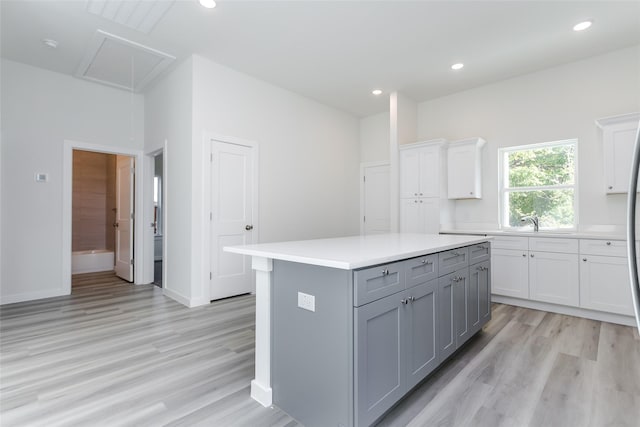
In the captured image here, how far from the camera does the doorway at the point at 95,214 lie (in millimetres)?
5723

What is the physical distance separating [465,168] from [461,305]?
2.61m

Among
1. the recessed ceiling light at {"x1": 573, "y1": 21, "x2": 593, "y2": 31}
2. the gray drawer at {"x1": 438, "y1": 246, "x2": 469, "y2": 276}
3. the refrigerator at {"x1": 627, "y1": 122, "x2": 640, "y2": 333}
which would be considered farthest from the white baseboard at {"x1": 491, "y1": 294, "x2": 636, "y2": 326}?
the refrigerator at {"x1": 627, "y1": 122, "x2": 640, "y2": 333}

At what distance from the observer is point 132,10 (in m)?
2.85

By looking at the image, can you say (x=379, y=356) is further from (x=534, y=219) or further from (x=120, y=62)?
(x=120, y=62)

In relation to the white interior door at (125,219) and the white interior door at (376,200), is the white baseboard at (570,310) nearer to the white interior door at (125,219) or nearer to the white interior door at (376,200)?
the white interior door at (376,200)

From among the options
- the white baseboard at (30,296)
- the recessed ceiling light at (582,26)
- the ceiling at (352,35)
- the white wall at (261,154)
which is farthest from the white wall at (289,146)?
the recessed ceiling light at (582,26)

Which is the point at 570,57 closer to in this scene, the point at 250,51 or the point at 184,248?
the point at 250,51

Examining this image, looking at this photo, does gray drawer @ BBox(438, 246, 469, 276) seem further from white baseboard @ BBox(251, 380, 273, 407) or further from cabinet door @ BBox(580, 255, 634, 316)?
cabinet door @ BBox(580, 255, 634, 316)

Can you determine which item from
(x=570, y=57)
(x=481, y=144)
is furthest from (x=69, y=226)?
(x=570, y=57)

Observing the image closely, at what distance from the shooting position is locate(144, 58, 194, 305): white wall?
374 centimetres

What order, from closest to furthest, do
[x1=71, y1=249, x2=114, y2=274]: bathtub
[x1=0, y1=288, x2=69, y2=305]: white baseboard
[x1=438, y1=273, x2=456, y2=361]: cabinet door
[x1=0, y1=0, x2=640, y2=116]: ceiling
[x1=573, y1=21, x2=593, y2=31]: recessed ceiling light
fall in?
[x1=438, y1=273, x2=456, y2=361]: cabinet door, [x1=0, y1=0, x2=640, y2=116]: ceiling, [x1=573, y1=21, x2=593, y2=31]: recessed ceiling light, [x1=0, y1=288, x2=69, y2=305]: white baseboard, [x1=71, y1=249, x2=114, y2=274]: bathtub

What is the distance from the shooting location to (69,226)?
423 cm

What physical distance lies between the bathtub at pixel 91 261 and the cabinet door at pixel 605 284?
24.0 feet

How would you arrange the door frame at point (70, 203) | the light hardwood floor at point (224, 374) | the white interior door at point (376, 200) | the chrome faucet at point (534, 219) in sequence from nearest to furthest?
1. the light hardwood floor at point (224, 374)
2. the chrome faucet at point (534, 219)
3. the door frame at point (70, 203)
4. the white interior door at point (376, 200)
